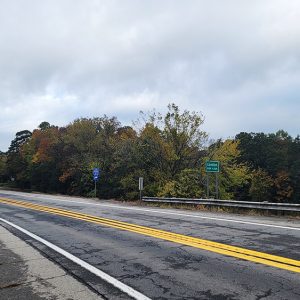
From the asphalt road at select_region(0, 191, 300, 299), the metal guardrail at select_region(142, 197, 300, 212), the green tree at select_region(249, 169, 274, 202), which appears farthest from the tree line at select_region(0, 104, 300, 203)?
the asphalt road at select_region(0, 191, 300, 299)

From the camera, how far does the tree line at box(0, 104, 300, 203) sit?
128 feet

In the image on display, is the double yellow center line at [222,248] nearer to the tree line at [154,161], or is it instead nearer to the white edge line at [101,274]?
the white edge line at [101,274]

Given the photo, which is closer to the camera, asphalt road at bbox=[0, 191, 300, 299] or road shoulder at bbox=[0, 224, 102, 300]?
asphalt road at bbox=[0, 191, 300, 299]

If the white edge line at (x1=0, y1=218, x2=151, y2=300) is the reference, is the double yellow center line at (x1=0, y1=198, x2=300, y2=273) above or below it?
above

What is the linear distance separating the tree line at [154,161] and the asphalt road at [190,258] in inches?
847

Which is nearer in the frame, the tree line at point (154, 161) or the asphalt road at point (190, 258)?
the asphalt road at point (190, 258)

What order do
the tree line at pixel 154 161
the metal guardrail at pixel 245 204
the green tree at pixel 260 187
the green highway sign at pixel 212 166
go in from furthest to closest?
1. the green tree at pixel 260 187
2. the tree line at pixel 154 161
3. the green highway sign at pixel 212 166
4. the metal guardrail at pixel 245 204

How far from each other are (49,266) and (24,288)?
1.58 metres

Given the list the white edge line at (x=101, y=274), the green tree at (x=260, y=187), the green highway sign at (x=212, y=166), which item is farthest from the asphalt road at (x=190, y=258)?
the green tree at (x=260, y=187)

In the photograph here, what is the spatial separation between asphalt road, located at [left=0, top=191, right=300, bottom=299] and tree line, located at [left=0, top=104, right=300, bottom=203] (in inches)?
847

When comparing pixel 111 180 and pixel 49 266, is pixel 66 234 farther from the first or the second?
pixel 111 180

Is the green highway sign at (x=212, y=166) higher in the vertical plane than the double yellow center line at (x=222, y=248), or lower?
higher

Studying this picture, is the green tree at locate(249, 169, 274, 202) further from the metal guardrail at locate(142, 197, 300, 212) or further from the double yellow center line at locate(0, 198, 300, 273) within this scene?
the double yellow center line at locate(0, 198, 300, 273)

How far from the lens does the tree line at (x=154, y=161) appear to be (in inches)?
1531
